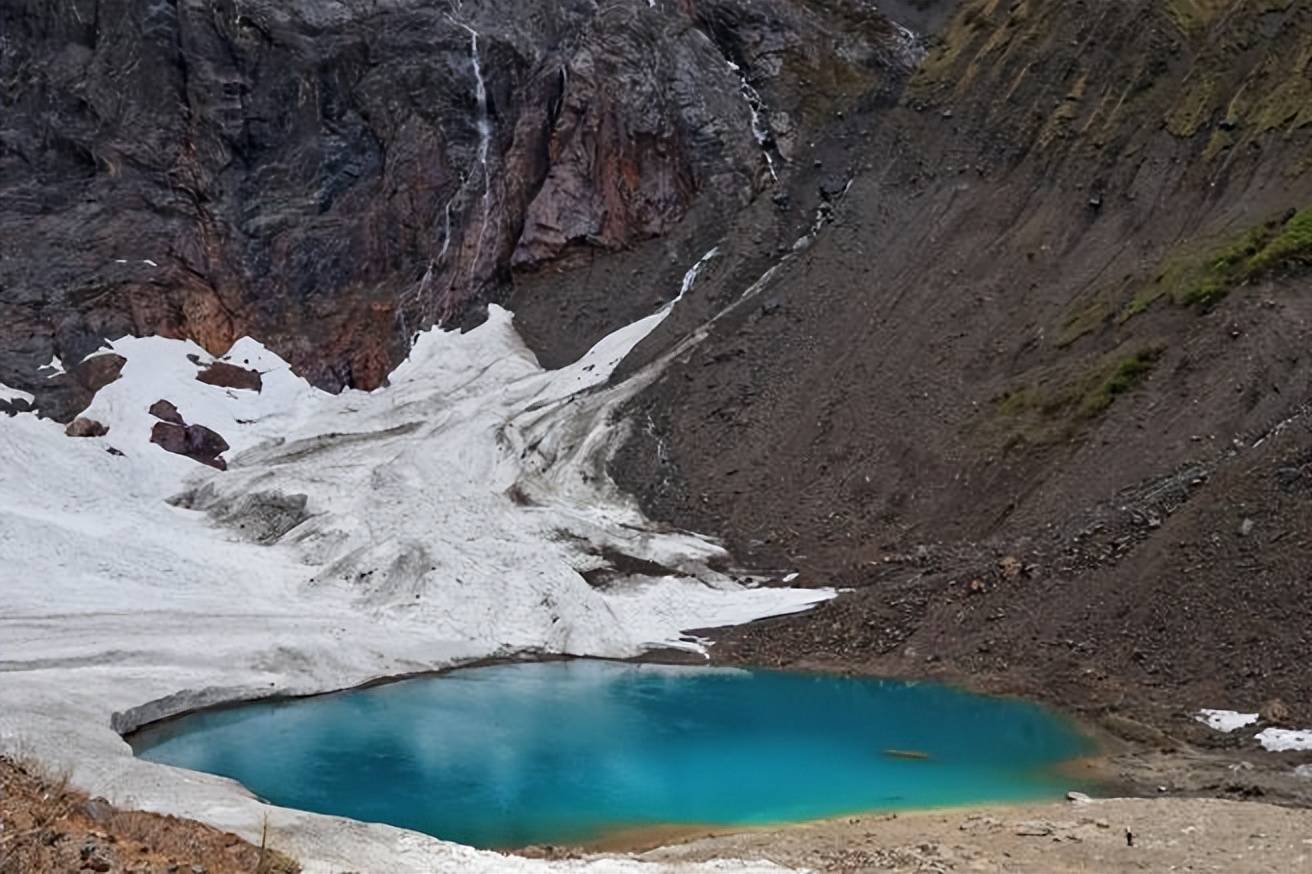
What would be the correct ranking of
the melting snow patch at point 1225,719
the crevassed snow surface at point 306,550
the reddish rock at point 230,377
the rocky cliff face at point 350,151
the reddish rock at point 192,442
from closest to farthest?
1. the melting snow patch at point 1225,719
2. the crevassed snow surface at point 306,550
3. the reddish rock at point 192,442
4. the reddish rock at point 230,377
5. the rocky cliff face at point 350,151

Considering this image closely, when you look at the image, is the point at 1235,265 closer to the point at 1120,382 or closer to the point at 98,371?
the point at 1120,382

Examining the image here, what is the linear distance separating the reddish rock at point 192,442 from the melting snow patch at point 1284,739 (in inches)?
1198

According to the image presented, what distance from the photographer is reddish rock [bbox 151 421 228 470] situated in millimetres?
39656

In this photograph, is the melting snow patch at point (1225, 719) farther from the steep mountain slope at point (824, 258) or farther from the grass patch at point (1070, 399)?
the grass patch at point (1070, 399)

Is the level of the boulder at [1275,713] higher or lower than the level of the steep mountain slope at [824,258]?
lower

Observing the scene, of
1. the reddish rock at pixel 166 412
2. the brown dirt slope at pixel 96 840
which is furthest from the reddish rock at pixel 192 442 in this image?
the brown dirt slope at pixel 96 840

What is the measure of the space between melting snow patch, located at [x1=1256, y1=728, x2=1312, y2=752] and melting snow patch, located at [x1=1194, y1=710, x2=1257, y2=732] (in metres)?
0.51

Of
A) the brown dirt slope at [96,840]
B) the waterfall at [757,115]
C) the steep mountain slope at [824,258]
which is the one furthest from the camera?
the waterfall at [757,115]

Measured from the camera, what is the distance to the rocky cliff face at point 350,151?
46.6 m

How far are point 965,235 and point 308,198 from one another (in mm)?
25449

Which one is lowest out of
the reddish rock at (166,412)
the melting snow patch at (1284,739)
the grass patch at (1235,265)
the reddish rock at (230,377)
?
the melting snow patch at (1284,739)

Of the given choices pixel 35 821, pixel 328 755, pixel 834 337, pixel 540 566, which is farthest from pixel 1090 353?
pixel 35 821

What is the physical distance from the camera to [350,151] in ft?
166

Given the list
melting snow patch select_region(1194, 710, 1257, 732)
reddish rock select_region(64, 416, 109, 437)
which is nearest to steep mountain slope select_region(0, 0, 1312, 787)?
melting snow patch select_region(1194, 710, 1257, 732)
